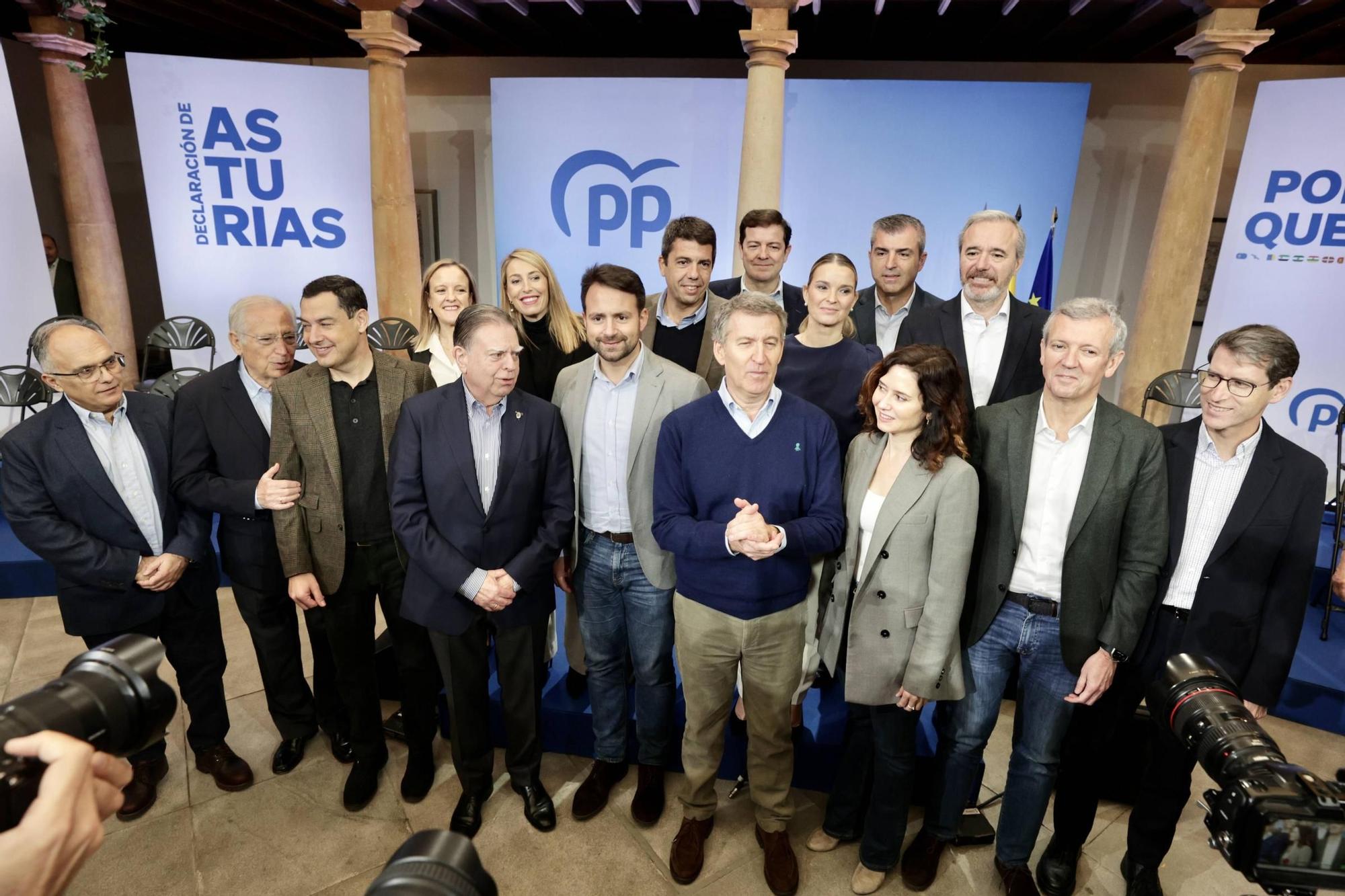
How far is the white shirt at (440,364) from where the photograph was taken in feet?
10.6

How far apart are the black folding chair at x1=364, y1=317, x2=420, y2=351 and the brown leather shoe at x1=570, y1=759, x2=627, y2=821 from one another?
3352 millimetres

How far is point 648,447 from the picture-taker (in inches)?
99.3

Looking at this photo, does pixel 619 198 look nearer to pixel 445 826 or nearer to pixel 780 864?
pixel 445 826

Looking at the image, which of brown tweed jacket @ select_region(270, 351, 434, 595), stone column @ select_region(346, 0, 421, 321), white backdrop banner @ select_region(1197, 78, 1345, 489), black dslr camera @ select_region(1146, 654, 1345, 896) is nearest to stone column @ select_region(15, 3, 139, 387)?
stone column @ select_region(346, 0, 421, 321)

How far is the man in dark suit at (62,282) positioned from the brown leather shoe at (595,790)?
6737mm

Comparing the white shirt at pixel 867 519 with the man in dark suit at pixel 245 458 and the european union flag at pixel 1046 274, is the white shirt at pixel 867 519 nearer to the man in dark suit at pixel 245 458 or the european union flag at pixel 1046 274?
the man in dark suit at pixel 245 458

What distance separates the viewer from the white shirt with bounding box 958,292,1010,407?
2811 millimetres

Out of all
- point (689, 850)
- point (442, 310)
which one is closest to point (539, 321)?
point (442, 310)

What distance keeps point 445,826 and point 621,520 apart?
1.42m

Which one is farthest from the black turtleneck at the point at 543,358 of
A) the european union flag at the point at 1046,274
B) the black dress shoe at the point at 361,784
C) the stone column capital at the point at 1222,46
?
the stone column capital at the point at 1222,46

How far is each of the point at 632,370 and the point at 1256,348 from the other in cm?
184

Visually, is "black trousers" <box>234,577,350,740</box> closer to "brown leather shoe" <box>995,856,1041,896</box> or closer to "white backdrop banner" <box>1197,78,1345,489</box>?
"brown leather shoe" <box>995,856,1041,896</box>

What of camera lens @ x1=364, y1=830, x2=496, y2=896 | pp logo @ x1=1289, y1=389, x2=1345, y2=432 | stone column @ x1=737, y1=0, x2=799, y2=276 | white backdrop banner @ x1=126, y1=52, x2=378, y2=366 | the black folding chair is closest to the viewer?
camera lens @ x1=364, y1=830, x2=496, y2=896

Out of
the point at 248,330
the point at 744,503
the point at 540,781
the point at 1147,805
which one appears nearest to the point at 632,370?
the point at 744,503
